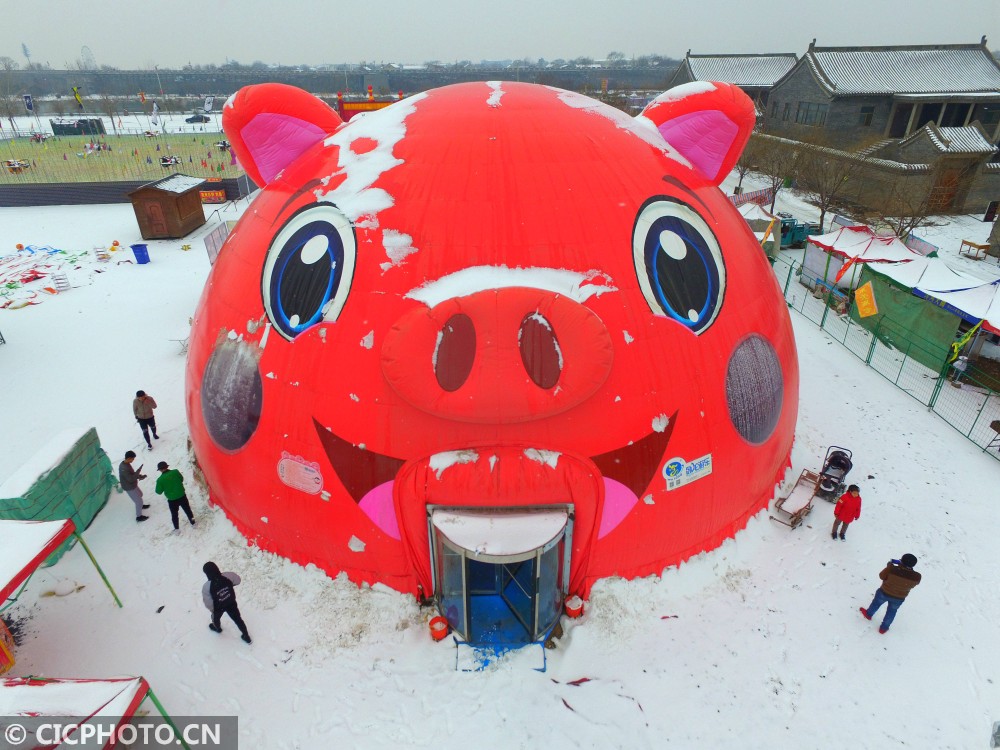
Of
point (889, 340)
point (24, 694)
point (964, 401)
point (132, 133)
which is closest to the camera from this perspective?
point (24, 694)

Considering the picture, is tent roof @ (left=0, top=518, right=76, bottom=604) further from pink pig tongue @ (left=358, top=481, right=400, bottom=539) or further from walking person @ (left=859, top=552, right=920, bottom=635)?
walking person @ (left=859, top=552, right=920, bottom=635)

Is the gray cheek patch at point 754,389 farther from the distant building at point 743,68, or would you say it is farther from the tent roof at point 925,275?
the distant building at point 743,68

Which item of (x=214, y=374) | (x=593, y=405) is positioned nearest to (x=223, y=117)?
(x=214, y=374)

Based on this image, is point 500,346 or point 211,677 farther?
point 211,677

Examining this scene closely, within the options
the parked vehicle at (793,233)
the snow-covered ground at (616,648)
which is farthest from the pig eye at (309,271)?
the parked vehicle at (793,233)

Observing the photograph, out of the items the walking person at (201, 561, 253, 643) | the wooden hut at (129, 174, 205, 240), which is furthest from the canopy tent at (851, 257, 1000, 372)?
the wooden hut at (129, 174, 205, 240)

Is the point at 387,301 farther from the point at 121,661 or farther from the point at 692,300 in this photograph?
the point at 121,661
